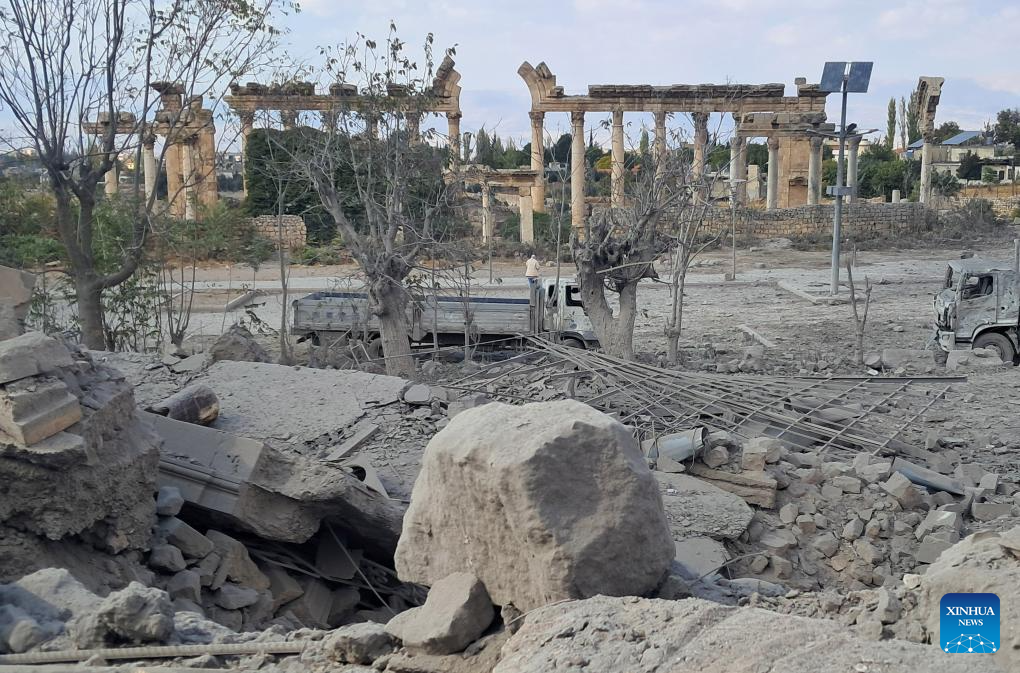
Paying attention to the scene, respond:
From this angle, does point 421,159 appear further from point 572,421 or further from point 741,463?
point 572,421

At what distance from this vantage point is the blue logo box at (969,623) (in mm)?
3438

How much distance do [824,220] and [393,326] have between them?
2872 cm

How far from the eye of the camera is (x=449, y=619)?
4195 millimetres

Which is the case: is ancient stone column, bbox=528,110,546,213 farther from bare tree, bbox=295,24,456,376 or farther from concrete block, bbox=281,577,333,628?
concrete block, bbox=281,577,333,628

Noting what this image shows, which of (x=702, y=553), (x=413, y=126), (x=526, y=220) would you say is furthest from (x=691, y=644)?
(x=526, y=220)

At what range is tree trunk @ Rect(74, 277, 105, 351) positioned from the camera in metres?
12.2

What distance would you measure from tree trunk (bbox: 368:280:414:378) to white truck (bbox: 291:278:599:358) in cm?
221

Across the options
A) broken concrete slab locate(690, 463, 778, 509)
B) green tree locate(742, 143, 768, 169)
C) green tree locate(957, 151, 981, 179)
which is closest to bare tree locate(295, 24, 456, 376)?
broken concrete slab locate(690, 463, 778, 509)

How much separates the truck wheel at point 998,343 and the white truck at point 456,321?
19.9 feet

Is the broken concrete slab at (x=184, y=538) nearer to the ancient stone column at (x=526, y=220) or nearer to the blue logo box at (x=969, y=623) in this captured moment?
the blue logo box at (x=969, y=623)

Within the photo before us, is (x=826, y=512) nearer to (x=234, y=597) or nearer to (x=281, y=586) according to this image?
(x=281, y=586)

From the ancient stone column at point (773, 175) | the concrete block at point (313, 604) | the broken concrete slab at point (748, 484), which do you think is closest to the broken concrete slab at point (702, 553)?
the broken concrete slab at point (748, 484)

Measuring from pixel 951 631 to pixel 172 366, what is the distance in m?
8.52

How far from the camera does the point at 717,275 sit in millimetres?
28500
